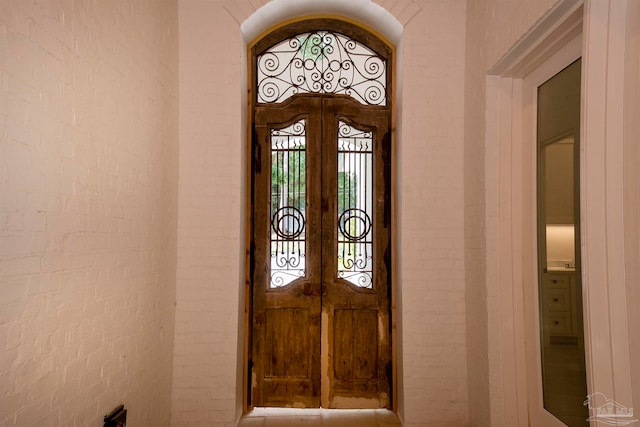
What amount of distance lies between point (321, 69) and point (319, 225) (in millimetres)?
1232

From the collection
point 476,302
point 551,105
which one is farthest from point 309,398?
point 551,105

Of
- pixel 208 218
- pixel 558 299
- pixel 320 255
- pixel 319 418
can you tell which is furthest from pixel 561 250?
pixel 208 218

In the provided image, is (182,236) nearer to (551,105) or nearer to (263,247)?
(263,247)

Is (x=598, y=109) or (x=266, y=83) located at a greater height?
(x=266, y=83)

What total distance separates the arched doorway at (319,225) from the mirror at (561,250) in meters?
1.32

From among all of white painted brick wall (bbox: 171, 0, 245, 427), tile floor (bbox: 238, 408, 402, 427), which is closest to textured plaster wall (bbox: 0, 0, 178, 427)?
white painted brick wall (bbox: 171, 0, 245, 427)

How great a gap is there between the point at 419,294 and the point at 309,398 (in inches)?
46.5

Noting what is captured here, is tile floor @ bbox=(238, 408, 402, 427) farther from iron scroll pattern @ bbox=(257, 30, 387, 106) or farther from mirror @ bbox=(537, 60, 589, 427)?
iron scroll pattern @ bbox=(257, 30, 387, 106)

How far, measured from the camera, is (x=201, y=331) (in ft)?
10.9

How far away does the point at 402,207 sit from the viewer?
339cm

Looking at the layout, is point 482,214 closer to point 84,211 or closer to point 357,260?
point 357,260
